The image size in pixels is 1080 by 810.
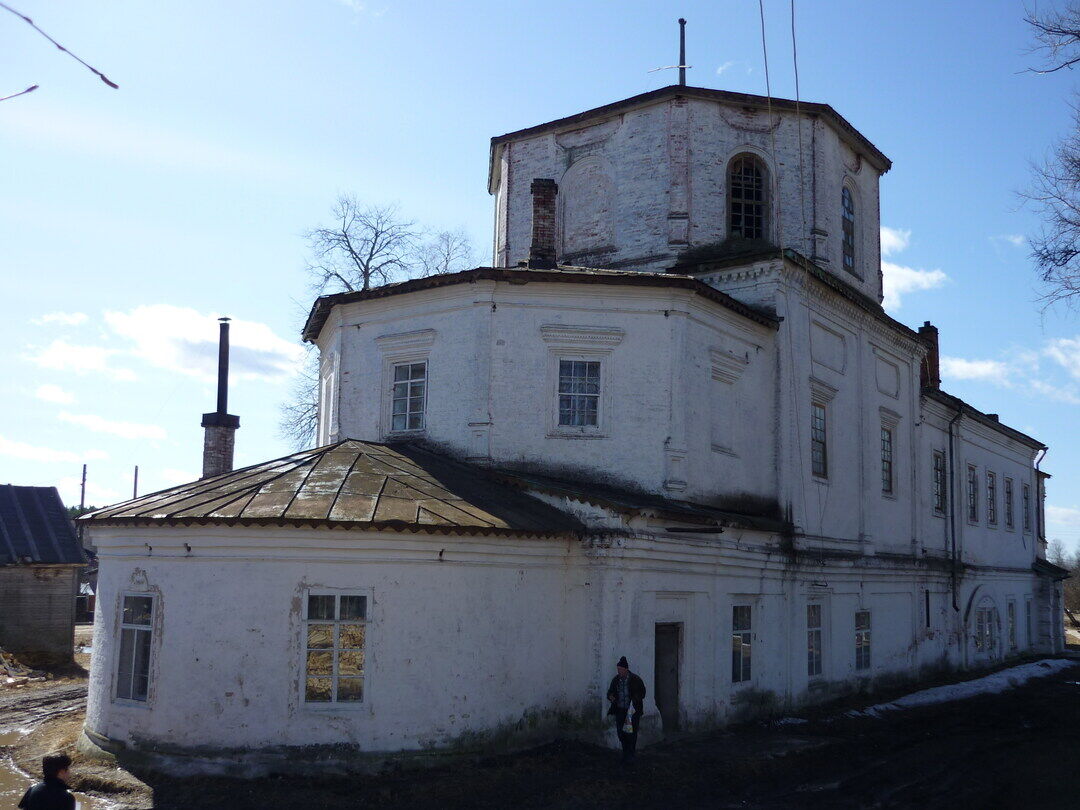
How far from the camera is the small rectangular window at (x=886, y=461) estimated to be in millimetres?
23828

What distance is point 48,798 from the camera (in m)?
7.60

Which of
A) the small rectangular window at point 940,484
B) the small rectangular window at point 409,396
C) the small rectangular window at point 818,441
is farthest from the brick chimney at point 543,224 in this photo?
the small rectangular window at point 940,484

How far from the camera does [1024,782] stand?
13305 millimetres

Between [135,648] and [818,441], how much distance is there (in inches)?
536

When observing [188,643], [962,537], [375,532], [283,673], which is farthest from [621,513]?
[962,537]

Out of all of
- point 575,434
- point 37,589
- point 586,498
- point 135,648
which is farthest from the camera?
point 37,589

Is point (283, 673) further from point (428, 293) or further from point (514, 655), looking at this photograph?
point (428, 293)

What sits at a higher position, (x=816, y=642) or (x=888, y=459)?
(x=888, y=459)

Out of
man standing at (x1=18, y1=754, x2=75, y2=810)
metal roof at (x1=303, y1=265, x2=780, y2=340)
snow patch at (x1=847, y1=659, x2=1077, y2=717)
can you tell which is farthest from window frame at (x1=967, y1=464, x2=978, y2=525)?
man standing at (x1=18, y1=754, x2=75, y2=810)

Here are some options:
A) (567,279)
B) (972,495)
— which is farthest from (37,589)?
(972,495)

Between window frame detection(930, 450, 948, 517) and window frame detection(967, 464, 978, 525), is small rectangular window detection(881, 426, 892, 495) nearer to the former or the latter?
window frame detection(930, 450, 948, 517)

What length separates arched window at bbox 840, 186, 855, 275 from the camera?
23.5m

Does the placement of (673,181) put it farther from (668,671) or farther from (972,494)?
(972,494)

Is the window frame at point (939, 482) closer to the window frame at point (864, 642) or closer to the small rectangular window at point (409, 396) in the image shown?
the window frame at point (864, 642)
